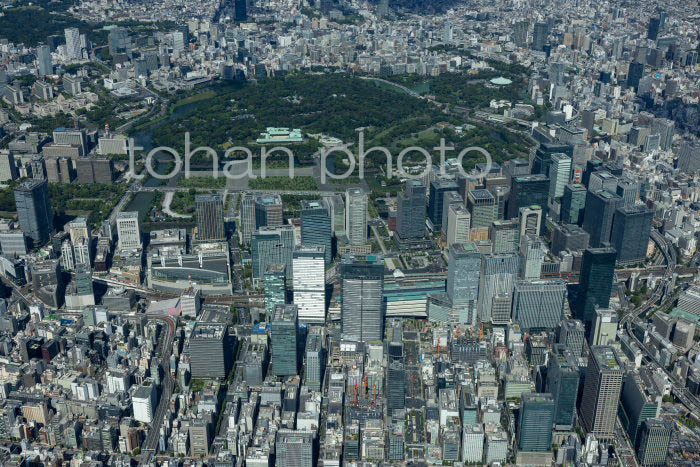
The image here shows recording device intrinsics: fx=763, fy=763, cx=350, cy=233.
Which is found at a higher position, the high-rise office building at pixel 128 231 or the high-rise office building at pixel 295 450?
the high-rise office building at pixel 128 231

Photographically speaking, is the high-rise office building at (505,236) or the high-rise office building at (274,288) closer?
the high-rise office building at (274,288)

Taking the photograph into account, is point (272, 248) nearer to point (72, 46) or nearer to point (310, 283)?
point (310, 283)

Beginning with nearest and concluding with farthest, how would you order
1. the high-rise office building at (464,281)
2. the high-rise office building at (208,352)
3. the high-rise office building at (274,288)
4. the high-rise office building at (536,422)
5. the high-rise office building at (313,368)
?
the high-rise office building at (536,422) < the high-rise office building at (313,368) < the high-rise office building at (208,352) < the high-rise office building at (274,288) < the high-rise office building at (464,281)

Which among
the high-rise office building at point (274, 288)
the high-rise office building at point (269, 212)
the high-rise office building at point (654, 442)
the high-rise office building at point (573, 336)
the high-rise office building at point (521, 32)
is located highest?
the high-rise office building at point (521, 32)

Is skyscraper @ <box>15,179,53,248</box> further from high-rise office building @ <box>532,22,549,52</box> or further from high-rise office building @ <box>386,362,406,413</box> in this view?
high-rise office building @ <box>532,22,549,52</box>

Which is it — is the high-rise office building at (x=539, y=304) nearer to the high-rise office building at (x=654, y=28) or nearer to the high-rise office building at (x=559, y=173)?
the high-rise office building at (x=559, y=173)

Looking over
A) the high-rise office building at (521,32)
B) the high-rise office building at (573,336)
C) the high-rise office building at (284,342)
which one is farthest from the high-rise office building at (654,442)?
the high-rise office building at (521,32)

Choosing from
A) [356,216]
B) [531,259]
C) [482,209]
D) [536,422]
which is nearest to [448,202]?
[482,209]
